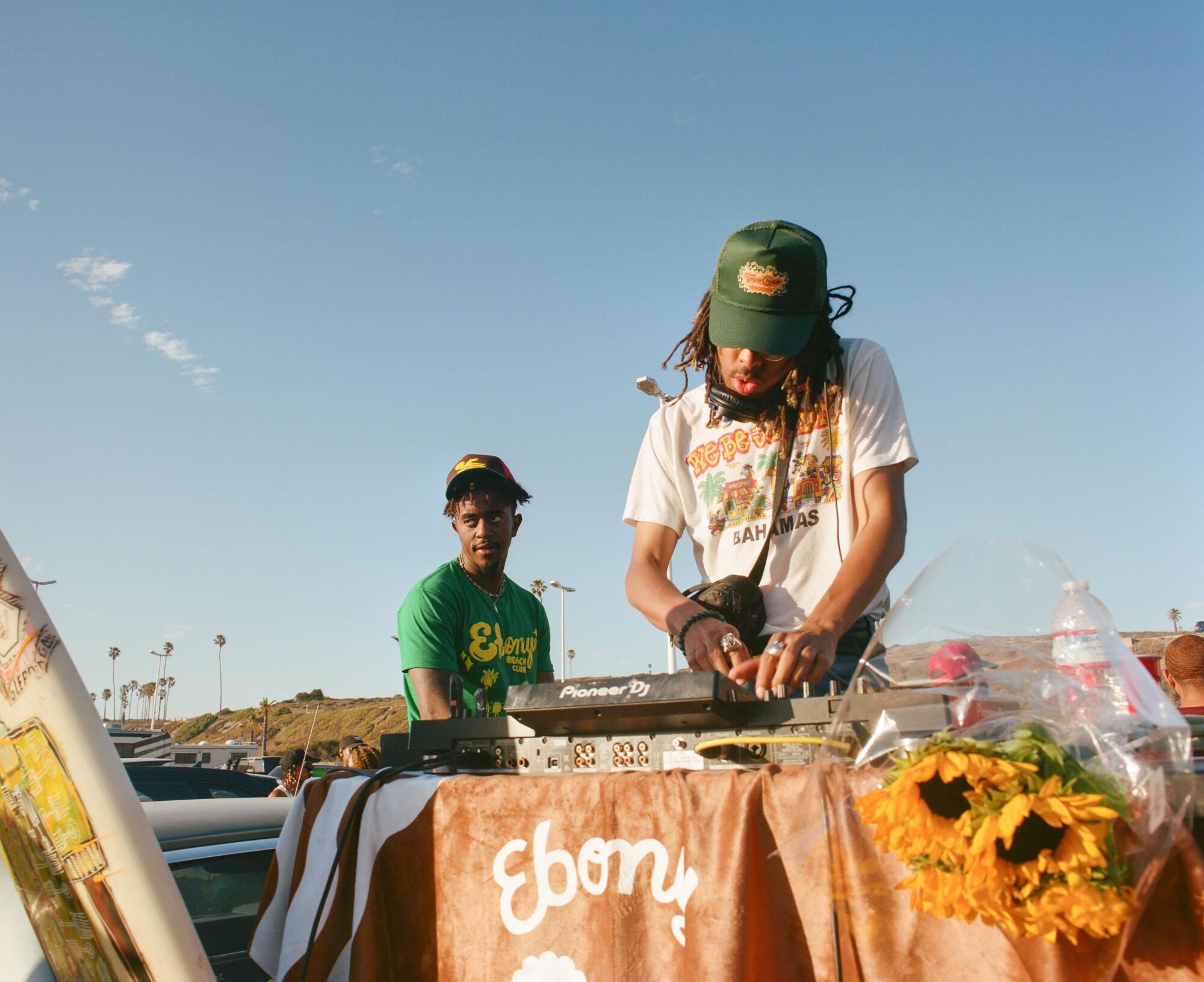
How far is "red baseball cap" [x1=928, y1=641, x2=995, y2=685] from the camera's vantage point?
1273mm

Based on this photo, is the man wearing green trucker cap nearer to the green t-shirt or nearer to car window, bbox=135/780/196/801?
the green t-shirt

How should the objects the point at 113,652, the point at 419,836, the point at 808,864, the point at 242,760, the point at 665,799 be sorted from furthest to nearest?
1. the point at 113,652
2. the point at 242,760
3. the point at 419,836
4. the point at 665,799
5. the point at 808,864

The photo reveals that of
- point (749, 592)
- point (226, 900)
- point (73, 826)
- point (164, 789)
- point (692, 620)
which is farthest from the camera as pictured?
point (164, 789)

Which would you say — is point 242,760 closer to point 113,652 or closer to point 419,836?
point 419,836

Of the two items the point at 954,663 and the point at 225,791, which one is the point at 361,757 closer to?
the point at 225,791

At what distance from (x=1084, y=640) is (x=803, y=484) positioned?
1.15 metres

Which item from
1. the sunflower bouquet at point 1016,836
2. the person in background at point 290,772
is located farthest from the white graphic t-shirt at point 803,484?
the person in background at point 290,772

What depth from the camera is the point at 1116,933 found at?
3.39 feet

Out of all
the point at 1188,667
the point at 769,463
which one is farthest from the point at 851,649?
the point at 1188,667

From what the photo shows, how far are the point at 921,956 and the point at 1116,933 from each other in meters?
0.30

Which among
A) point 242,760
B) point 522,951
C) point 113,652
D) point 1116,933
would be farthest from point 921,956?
point 113,652

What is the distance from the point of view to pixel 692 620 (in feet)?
6.72

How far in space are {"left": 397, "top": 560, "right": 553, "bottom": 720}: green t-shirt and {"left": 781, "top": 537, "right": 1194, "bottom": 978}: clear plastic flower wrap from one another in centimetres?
221

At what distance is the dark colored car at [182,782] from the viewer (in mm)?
7105
